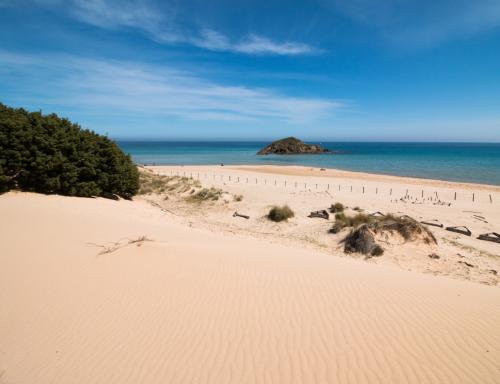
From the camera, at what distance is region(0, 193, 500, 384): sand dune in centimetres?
437

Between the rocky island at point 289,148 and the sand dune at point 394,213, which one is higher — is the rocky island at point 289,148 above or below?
Answer: above

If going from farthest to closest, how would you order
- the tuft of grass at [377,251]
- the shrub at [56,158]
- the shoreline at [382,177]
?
the shoreline at [382,177], the shrub at [56,158], the tuft of grass at [377,251]

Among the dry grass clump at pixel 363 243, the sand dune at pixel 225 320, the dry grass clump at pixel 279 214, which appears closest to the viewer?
the sand dune at pixel 225 320

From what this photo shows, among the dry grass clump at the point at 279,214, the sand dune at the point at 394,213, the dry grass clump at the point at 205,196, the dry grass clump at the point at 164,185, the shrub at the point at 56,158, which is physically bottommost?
the sand dune at the point at 394,213

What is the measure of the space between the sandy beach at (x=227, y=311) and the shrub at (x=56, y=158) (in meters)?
5.79

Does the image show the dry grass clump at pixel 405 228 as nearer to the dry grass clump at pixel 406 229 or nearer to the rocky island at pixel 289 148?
the dry grass clump at pixel 406 229

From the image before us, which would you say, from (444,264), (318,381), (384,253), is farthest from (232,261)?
(444,264)

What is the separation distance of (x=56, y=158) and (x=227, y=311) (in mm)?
16911

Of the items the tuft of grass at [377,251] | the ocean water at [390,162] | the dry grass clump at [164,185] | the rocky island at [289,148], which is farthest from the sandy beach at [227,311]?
the rocky island at [289,148]

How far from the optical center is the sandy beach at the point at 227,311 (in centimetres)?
440

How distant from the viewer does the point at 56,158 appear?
17797mm

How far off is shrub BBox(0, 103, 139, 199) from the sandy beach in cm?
579

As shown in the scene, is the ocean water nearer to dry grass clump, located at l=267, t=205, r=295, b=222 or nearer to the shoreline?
the shoreline

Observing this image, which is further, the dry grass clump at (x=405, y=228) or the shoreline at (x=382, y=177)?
the shoreline at (x=382, y=177)
